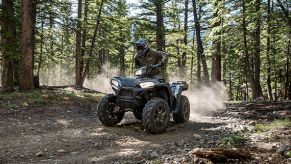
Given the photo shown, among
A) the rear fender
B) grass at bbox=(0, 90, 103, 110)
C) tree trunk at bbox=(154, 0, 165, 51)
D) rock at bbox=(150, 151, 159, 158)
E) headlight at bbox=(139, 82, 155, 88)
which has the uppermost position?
tree trunk at bbox=(154, 0, 165, 51)

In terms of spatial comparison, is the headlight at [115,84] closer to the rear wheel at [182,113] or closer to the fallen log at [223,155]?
the rear wheel at [182,113]

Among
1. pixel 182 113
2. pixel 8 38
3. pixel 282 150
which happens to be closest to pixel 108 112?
pixel 182 113

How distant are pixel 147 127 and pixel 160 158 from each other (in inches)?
105

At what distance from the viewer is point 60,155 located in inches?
281

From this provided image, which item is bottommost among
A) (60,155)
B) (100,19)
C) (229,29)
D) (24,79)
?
(60,155)

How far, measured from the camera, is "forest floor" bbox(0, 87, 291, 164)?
6.07m

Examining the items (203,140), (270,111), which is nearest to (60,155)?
(203,140)

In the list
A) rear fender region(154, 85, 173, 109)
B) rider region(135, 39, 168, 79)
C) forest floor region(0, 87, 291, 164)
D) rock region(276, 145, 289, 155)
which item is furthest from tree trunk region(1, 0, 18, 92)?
rock region(276, 145, 289, 155)

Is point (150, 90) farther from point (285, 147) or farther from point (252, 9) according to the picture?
point (252, 9)

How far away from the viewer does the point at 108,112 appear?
33.1ft

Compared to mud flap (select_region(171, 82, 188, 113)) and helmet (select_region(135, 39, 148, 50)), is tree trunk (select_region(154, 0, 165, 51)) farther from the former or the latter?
helmet (select_region(135, 39, 148, 50))

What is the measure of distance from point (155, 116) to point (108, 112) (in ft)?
5.30

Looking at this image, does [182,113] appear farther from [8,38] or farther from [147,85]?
[8,38]

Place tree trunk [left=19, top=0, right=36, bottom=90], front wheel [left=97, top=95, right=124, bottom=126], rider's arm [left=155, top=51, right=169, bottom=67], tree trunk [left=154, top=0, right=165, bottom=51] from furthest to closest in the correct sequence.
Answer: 1. tree trunk [left=154, top=0, right=165, bottom=51]
2. tree trunk [left=19, top=0, right=36, bottom=90]
3. rider's arm [left=155, top=51, right=169, bottom=67]
4. front wheel [left=97, top=95, right=124, bottom=126]
